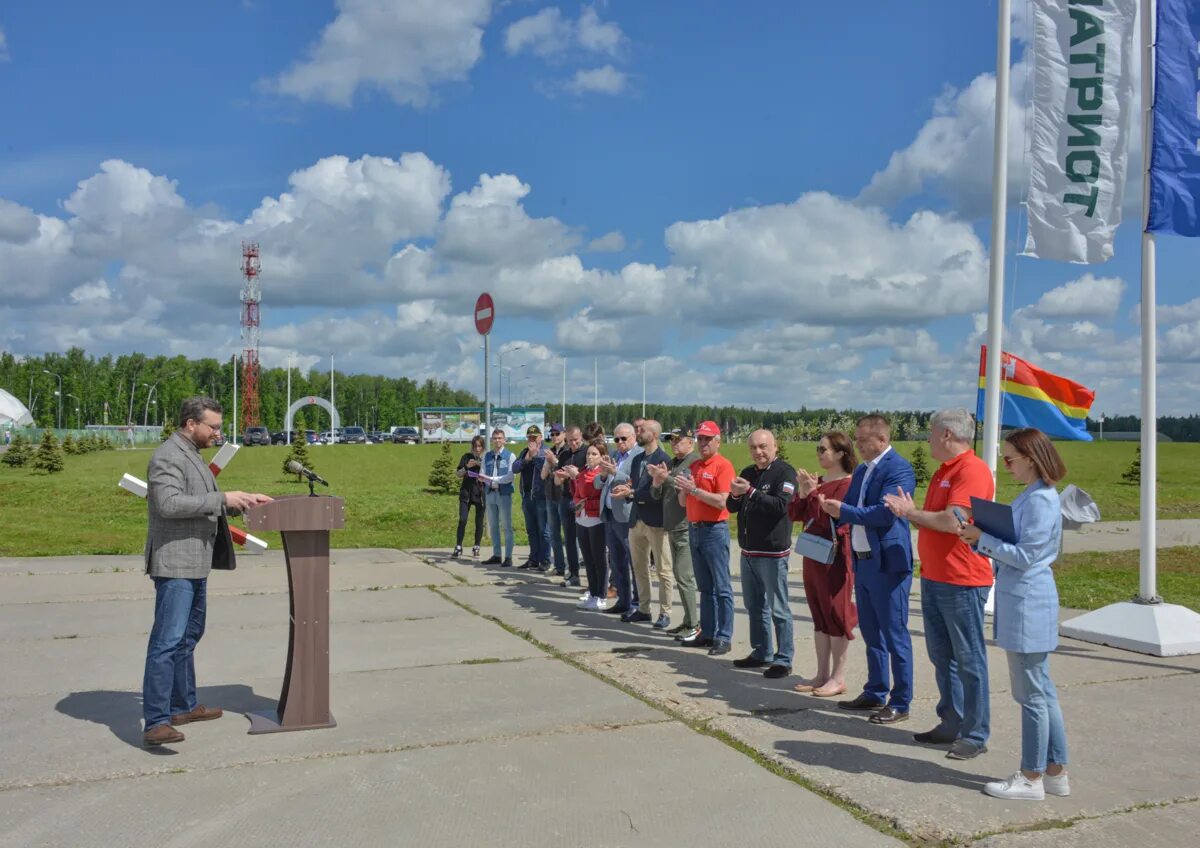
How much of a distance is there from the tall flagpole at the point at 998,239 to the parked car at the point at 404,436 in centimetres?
9004

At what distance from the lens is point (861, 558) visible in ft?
19.8

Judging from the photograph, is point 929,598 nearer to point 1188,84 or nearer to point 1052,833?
point 1052,833

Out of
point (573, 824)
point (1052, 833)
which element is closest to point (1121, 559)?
point (1052, 833)

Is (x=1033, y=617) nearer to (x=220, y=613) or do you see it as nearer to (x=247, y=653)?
(x=247, y=653)

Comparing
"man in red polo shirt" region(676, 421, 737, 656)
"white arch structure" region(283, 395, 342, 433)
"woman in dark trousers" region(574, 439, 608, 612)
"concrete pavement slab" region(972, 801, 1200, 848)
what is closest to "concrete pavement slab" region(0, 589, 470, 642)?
"woman in dark trousers" region(574, 439, 608, 612)

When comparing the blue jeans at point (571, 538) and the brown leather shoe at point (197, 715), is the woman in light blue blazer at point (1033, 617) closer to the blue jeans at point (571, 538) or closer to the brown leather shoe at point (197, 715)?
the brown leather shoe at point (197, 715)

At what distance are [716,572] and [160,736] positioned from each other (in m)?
4.31

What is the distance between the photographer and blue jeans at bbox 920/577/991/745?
523 cm

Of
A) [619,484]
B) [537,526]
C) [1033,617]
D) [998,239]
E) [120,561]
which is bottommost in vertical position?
[120,561]

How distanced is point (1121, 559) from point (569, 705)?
38.7 feet

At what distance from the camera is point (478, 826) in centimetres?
421

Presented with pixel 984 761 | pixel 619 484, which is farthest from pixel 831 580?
pixel 619 484

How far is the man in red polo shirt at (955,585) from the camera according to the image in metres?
5.21

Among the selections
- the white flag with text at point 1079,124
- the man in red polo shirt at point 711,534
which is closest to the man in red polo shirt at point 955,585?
the man in red polo shirt at point 711,534
